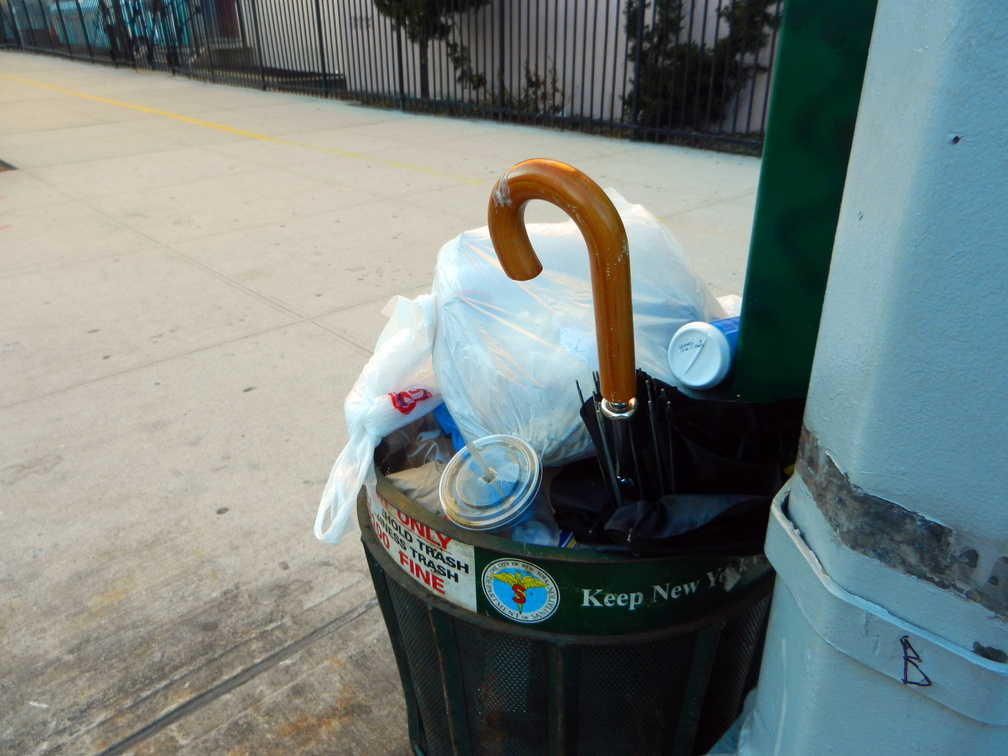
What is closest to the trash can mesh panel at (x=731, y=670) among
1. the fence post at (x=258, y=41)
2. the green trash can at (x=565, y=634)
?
the green trash can at (x=565, y=634)

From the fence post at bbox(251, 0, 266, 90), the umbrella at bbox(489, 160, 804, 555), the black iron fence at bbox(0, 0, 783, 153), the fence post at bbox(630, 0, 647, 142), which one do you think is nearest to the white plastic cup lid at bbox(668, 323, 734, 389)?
the umbrella at bbox(489, 160, 804, 555)

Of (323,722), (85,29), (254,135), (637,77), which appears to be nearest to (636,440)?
(323,722)

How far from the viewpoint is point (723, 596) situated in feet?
3.74

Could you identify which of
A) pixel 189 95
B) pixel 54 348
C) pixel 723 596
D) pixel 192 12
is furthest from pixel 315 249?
pixel 192 12

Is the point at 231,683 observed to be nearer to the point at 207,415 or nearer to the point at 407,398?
the point at 407,398

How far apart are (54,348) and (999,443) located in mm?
3826

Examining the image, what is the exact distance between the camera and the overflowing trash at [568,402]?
3.30ft

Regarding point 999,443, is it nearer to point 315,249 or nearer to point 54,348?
point 54,348

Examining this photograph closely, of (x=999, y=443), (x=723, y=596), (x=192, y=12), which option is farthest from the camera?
(x=192, y=12)

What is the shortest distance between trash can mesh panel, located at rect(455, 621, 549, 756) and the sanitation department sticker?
0.06 m

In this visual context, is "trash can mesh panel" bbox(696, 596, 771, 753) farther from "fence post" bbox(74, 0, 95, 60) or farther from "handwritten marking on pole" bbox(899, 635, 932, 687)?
"fence post" bbox(74, 0, 95, 60)

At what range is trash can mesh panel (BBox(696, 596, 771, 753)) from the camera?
4.01ft

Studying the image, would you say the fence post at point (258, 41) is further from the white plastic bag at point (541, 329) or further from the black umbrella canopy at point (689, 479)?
the black umbrella canopy at point (689, 479)

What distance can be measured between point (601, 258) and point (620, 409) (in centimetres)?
21
